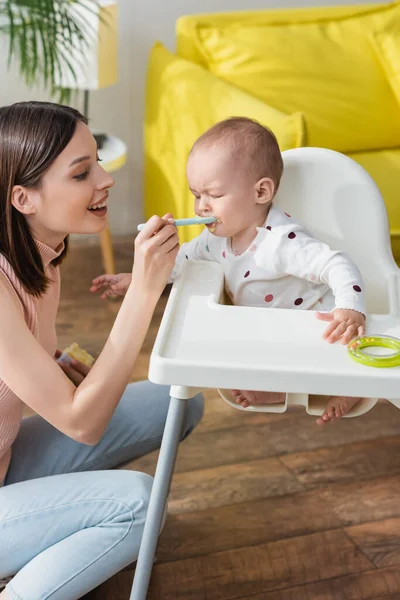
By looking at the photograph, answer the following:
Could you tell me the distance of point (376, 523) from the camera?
1731 mm

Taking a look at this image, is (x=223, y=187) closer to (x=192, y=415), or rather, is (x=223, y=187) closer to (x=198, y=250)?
(x=198, y=250)

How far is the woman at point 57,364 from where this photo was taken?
1236 millimetres

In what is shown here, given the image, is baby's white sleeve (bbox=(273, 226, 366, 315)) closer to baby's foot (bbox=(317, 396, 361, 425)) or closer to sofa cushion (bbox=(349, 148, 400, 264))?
baby's foot (bbox=(317, 396, 361, 425))

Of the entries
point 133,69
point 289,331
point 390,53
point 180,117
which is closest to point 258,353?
point 289,331

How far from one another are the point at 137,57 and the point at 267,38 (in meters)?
0.60

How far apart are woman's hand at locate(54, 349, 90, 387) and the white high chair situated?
319mm

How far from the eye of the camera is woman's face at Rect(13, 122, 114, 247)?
A: 128 cm

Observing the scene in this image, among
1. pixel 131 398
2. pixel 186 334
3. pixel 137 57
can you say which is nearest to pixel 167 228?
pixel 186 334

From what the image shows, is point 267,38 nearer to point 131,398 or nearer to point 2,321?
point 131,398

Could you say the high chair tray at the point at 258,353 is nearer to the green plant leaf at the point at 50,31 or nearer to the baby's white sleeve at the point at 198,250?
the baby's white sleeve at the point at 198,250

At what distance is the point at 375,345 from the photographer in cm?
108

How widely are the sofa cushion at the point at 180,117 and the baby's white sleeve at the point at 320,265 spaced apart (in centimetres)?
83

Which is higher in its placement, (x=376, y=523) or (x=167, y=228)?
(x=167, y=228)

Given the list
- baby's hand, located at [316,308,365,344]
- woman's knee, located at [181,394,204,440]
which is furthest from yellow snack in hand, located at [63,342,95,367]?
baby's hand, located at [316,308,365,344]
